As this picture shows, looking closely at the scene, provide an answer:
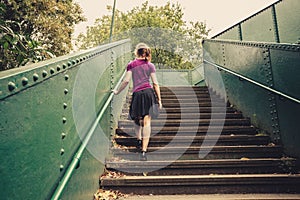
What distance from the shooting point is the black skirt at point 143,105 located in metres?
3.56

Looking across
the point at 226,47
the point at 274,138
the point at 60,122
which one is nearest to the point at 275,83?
the point at 274,138

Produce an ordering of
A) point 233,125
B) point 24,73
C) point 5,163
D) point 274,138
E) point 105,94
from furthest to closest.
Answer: point 233,125, point 274,138, point 105,94, point 24,73, point 5,163

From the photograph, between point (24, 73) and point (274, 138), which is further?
point (274, 138)

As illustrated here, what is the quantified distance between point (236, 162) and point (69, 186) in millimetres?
2166

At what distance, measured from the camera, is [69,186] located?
185cm

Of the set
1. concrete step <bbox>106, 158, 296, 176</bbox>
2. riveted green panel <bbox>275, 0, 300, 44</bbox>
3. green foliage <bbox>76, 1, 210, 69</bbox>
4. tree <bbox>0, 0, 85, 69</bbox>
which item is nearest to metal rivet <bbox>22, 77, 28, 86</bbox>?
concrete step <bbox>106, 158, 296, 176</bbox>

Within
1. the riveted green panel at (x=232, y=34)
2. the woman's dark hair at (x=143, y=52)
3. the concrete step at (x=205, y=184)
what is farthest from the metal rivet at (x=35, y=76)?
the riveted green panel at (x=232, y=34)

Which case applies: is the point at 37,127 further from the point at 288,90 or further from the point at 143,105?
the point at 288,90

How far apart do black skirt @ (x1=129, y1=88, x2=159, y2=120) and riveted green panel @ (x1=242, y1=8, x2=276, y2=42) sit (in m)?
3.03

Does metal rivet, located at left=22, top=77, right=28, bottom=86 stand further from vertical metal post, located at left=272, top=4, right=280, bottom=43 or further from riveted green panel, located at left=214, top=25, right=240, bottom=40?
riveted green panel, located at left=214, top=25, right=240, bottom=40

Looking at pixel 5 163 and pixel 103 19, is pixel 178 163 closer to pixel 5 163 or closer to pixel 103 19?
pixel 5 163

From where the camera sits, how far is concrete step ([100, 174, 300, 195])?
9.07 ft

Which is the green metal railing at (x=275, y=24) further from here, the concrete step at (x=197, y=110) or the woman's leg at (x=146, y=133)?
the woman's leg at (x=146, y=133)

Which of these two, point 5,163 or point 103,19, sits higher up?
point 103,19
